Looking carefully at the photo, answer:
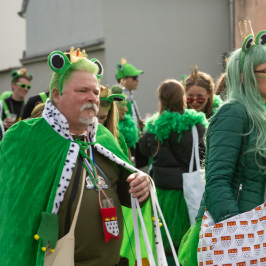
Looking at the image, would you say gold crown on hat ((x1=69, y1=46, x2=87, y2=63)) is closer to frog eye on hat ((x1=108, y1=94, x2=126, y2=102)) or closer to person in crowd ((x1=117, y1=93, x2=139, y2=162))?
frog eye on hat ((x1=108, y1=94, x2=126, y2=102))

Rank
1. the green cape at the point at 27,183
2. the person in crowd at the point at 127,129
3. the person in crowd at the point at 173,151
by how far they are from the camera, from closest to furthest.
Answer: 1. the green cape at the point at 27,183
2. the person in crowd at the point at 173,151
3. the person in crowd at the point at 127,129

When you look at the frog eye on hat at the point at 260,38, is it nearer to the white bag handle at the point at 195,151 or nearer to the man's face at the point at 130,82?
the white bag handle at the point at 195,151

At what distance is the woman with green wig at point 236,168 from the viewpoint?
233cm

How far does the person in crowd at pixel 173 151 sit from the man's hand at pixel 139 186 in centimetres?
189

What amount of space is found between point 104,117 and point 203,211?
5.18ft

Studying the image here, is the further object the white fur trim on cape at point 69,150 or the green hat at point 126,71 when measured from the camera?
the green hat at point 126,71

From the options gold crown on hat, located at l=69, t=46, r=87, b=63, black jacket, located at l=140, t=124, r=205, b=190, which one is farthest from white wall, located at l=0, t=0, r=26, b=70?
gold crown on hat, located at l=69, t=46, r=87, b=63

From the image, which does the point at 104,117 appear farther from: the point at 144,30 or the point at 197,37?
the point at 197,37

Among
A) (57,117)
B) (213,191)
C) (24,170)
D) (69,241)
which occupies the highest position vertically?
(57,117)

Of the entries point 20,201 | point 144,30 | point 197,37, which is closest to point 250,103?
point 20,201

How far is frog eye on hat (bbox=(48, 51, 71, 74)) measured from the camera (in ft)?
8.34

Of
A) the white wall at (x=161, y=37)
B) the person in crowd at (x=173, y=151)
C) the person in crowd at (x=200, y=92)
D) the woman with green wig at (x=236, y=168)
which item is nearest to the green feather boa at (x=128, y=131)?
the person in crowd at (x=200, y=92)

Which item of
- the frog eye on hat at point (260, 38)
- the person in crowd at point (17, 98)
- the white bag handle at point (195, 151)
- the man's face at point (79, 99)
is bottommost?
the white bag handle at point (195, 151)

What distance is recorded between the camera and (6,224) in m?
2.30
